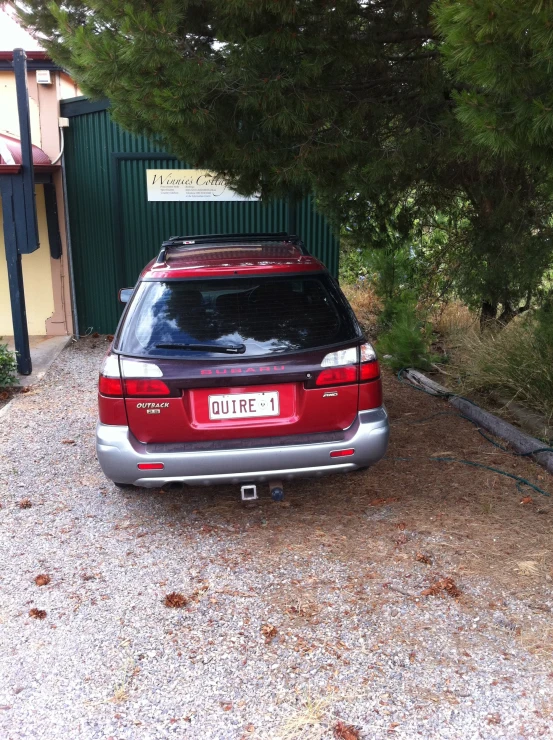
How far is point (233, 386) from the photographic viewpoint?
3873 mm

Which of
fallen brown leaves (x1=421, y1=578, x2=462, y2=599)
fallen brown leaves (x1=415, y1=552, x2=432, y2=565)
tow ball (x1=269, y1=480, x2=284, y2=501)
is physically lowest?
fallen brown leaves (x1=415, y1=552, x2=432, y2=565)

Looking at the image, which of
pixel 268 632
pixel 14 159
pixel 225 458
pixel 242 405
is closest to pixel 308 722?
pixel 268 632

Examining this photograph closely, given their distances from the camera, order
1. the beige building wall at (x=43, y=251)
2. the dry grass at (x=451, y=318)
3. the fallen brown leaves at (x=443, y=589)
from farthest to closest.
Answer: the beige building wall at (x=43, y=251) → the dry grass at (x=451, y=318) → the fallen brown leaves at (x=443, y=589)

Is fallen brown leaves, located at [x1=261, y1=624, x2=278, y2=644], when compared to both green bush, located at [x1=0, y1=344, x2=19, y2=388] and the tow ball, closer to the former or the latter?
the tow ball

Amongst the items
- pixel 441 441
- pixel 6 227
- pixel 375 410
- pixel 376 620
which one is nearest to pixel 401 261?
pixel 441 441

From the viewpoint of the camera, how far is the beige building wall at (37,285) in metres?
10.4

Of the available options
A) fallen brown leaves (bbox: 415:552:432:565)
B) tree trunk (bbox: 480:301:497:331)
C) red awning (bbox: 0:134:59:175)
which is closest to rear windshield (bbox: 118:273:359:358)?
fallen brown leaves (bbox: 415:552:432:565)

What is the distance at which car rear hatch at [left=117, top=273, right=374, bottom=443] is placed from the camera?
3855mm

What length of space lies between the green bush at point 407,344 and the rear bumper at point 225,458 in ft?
13.8

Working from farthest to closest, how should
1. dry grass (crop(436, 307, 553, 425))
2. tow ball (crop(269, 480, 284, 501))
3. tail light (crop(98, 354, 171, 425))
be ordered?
dry grass (crop(436, 307, 553, 425)) < tow ball (crop(269, 480, 284, 501)) < tail light (crop(98, 354, 171, 425))

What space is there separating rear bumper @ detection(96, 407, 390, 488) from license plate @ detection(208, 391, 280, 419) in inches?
6.5

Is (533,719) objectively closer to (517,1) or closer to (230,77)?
(517,1)

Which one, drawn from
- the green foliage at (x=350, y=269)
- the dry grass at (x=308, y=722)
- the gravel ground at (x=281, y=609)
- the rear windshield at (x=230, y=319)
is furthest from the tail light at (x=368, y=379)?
the green foliage at (x=350, y=269)

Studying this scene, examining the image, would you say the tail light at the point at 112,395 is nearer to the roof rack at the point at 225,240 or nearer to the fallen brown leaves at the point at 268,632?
the roof rack at the point at 225,240
